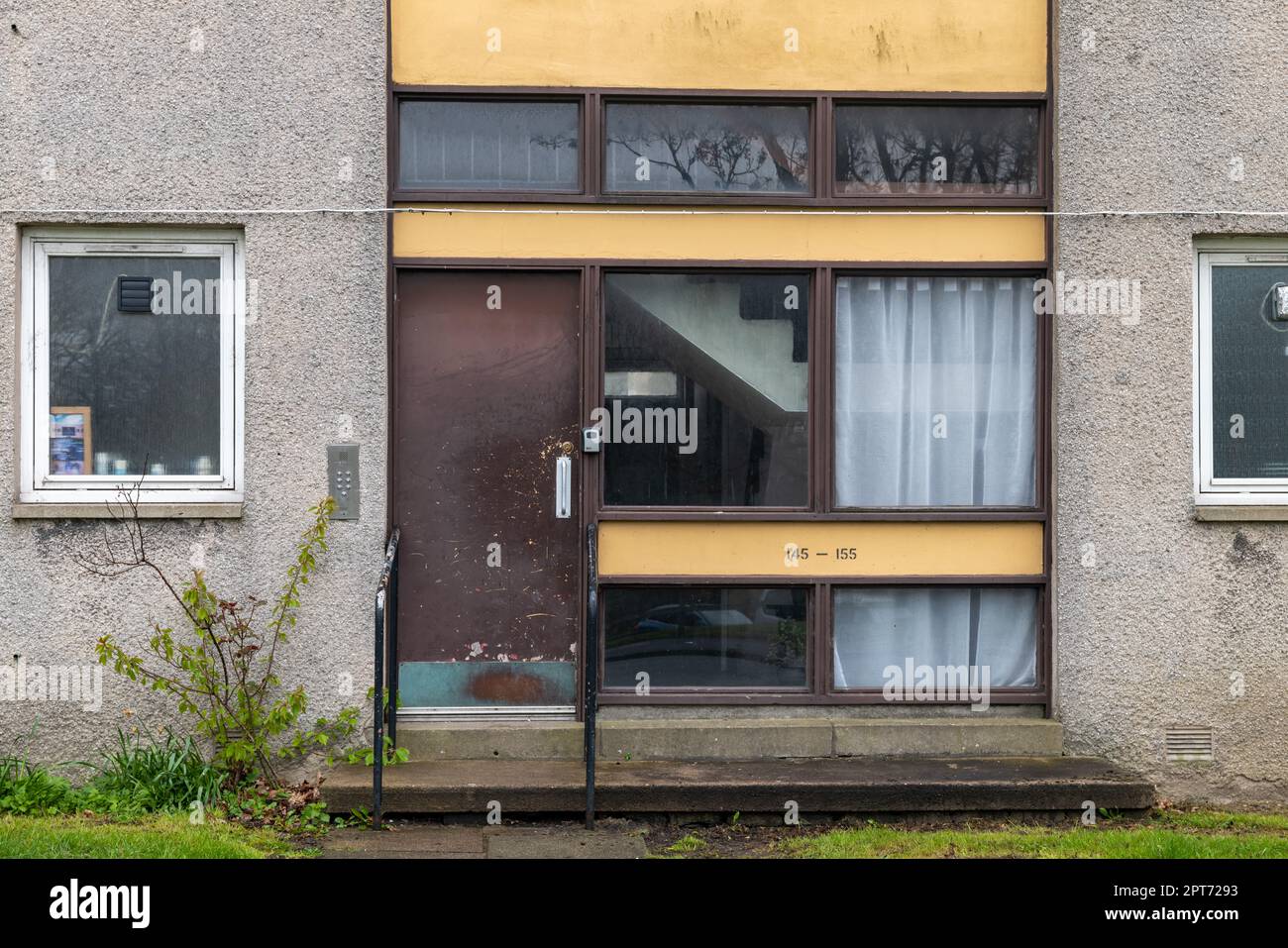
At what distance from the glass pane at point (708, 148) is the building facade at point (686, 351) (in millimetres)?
17

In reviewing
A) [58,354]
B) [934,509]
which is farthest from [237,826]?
[934,509]

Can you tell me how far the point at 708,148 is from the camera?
23.9 ft

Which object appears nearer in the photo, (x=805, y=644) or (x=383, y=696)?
(x=383, y=696)

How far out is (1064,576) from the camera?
7.18 meters

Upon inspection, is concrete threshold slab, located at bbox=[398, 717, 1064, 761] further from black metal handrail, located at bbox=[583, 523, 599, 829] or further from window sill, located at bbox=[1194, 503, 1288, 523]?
window sill, located at bbox=[1194, 503, 1288, 523]

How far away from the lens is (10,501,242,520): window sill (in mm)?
6941

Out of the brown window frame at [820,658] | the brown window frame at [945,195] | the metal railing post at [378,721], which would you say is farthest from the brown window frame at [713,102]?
the metal railing post at [378,721]

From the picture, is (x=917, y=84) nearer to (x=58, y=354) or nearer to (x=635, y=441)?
(x=635, y=441)

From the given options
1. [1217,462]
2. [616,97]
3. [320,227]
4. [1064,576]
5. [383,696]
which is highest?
[616,97]

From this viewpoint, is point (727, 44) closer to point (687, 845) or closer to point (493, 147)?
point (493, 147)

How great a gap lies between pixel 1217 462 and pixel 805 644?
2.38 metres

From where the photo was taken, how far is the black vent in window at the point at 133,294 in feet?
23.3

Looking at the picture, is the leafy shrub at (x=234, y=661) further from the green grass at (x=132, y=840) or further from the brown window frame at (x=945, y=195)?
the brown window frame at (x=945, y=195)

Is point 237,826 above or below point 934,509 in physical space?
below
